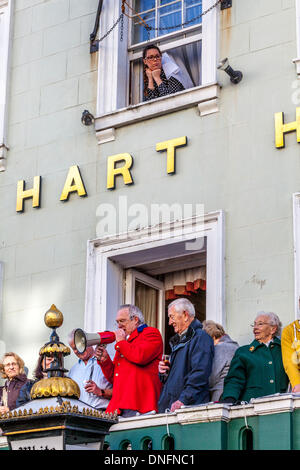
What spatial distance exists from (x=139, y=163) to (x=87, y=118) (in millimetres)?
984

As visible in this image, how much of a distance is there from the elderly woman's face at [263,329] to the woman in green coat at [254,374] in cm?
10

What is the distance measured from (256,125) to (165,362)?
138 inches

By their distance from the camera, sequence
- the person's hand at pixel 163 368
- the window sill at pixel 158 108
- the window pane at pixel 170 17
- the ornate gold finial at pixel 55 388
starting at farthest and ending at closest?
the window pane at pixel 170 17, the window sill at pixel 158 108, the person's hand at pixel 163 368, the ornate gold finial at pixel 55 388

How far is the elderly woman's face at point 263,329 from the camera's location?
11797 mm

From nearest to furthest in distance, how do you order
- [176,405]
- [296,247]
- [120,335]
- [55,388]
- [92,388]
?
[55,388], [176,405], [120,335], [92,388], [296,247]

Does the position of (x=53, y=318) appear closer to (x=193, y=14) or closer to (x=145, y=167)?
(x=145, y=167)

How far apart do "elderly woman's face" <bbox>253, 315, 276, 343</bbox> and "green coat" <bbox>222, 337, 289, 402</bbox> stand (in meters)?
0.21

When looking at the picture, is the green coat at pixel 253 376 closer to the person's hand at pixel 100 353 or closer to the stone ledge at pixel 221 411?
the stone ledge at pixel 221 411

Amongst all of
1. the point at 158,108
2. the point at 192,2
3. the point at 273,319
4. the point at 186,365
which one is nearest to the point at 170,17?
the point at 192,2

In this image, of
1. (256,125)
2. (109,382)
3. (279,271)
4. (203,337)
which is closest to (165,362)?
(203,337)

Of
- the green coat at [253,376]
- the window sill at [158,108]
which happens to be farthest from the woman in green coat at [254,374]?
the window sill at [158,108]

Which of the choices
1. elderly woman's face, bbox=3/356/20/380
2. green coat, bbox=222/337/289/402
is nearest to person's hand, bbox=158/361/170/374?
green coat, bbox=222/337/289/402

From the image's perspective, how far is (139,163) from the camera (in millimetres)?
14781

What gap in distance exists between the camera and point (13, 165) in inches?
623
